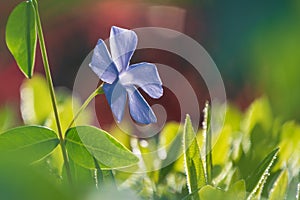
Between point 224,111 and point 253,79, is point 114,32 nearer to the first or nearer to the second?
point 224,111

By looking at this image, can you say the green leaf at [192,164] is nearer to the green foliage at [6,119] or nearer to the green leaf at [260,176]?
the green leaf at [260,176]

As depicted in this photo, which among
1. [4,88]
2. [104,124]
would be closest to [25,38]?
[104,124]

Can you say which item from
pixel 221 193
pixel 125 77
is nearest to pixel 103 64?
pixel 125 77

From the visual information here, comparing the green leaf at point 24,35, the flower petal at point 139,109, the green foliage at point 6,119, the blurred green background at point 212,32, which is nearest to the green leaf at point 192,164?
the flower petal at point 139,109

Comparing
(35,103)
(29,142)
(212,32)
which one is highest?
(29,142)

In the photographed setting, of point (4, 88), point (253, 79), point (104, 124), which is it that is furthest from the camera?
point (253, 79)

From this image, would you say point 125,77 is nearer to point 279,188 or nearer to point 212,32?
point 279,188
